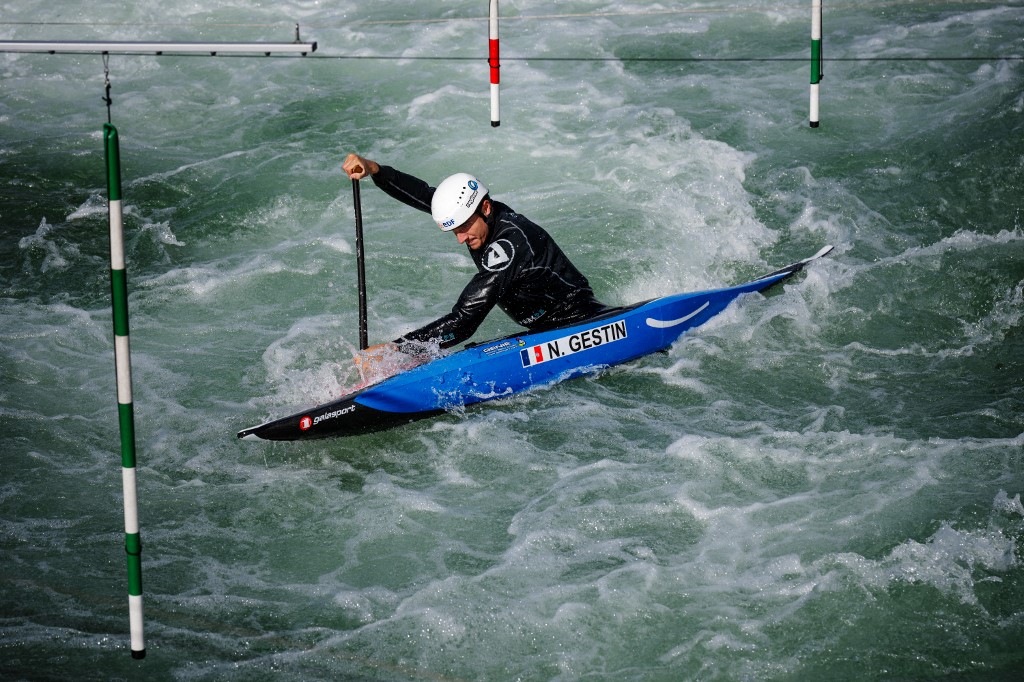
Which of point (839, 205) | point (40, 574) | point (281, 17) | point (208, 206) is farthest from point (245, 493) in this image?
point (281, 17)

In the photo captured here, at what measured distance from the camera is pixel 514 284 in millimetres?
6051

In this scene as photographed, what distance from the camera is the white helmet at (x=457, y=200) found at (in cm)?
583

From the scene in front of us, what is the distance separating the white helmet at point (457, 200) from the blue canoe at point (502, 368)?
0.73 metres

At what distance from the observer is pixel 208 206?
8.65 meters

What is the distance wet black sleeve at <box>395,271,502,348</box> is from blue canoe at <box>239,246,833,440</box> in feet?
0.46

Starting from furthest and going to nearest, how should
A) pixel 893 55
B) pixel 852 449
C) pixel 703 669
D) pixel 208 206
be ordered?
1. pixel 893 55
2. pixel 208 206
3. pixel 852 449
4. pixel 703 669

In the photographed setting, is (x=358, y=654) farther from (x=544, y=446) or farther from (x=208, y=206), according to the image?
(x=208, y=206)

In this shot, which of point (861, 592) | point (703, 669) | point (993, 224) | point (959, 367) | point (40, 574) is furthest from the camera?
point (993, 224)

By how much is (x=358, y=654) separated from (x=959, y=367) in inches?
149

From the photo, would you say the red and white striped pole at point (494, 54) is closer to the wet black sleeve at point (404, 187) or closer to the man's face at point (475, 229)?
the wet black sleeve at point (404, 187)

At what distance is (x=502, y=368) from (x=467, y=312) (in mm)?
382

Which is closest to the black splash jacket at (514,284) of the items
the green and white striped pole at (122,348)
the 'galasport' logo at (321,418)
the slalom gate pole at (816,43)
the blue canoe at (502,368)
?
the blue canoe at (502,368)

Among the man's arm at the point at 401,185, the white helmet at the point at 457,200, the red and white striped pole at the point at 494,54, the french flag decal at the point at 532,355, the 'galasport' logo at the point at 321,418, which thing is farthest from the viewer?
the red and white striped pole at the point at 494,54

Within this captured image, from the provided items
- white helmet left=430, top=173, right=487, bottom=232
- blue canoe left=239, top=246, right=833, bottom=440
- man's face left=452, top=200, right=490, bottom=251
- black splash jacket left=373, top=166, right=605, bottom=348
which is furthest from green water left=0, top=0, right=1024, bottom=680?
white helmet left=430, top=173, right=487, bottom=232
